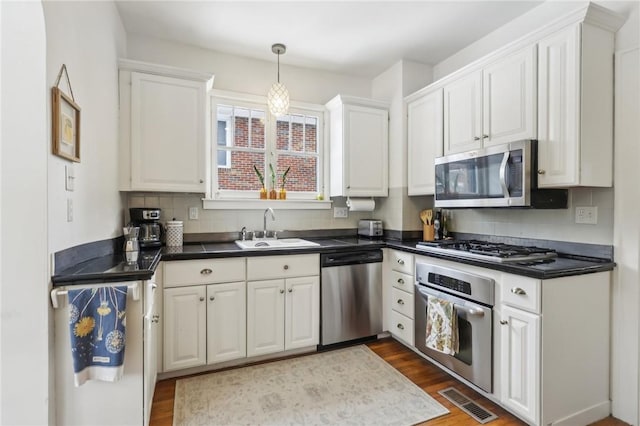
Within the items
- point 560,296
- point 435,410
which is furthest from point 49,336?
point 560,296

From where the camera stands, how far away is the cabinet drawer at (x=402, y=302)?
8.92ft

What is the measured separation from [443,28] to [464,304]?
2.14m

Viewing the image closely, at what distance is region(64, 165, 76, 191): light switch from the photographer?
5.21ft

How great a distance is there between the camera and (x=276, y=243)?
297 cm

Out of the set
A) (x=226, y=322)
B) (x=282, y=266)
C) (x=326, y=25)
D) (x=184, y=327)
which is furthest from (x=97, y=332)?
(x=326, y=25)

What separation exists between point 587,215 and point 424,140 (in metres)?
1.37

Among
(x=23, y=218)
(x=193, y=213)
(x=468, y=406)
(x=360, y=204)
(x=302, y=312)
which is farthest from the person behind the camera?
(x=360, y=204)

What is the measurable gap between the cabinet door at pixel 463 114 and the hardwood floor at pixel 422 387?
172cm

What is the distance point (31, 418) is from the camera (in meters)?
1.47

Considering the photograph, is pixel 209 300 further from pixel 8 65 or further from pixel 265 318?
pixel 8 65

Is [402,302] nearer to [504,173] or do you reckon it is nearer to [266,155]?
[504,173]

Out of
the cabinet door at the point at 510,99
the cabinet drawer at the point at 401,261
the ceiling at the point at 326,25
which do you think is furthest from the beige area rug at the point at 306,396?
the ceiling at the point at 326,25

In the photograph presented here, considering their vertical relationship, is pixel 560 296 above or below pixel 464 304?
above

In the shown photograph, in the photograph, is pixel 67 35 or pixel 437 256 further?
pixel 437 256
